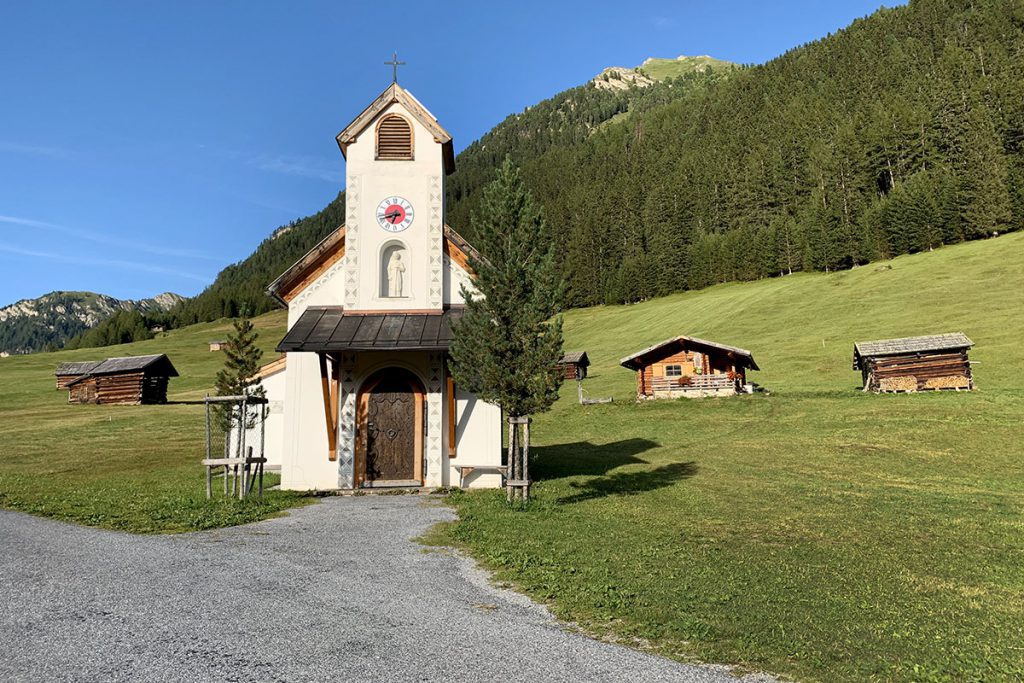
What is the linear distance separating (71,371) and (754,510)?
246ft

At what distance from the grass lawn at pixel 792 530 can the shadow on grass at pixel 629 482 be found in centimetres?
11

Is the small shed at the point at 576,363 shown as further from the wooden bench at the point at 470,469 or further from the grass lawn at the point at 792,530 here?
the wooden bench at the point at 470,469

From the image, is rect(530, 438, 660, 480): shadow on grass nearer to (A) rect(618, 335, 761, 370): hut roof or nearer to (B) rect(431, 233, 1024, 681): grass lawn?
(B) rect(431, 233, 1024, 681): grass lawn

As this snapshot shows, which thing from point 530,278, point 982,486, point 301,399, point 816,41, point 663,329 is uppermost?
point 816,41

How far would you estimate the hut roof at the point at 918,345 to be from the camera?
39.2 meters

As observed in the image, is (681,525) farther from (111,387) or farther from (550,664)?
(111,387)

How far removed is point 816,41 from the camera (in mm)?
196750

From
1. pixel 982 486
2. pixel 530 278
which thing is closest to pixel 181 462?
pixel 530 278

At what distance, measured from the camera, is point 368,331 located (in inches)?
754

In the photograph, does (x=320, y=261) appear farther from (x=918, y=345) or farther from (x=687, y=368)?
(x=918, y=345)

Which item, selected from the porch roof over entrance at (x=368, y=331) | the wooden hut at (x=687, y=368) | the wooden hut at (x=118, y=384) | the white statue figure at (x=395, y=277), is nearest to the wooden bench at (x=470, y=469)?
the porch roof over entrance at (x=368, y=331)

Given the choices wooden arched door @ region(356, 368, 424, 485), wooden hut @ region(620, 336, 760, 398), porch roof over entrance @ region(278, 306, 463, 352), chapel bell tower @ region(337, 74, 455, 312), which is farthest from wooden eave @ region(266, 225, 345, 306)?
wooden hut @ region(620, 336, 760, 398)

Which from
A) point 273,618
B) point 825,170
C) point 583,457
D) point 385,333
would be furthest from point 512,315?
point 825,170

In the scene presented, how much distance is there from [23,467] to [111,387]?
38.7 metres
